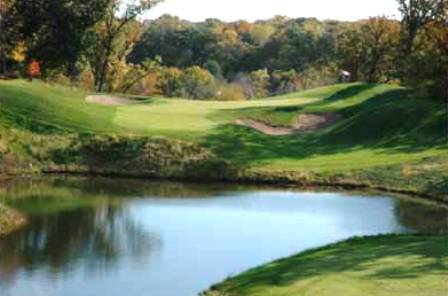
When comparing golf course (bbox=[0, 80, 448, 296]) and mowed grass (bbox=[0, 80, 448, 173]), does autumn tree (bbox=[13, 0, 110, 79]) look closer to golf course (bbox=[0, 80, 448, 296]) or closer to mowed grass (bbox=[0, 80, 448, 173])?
golf course (bbox=[0, 80, 448, 296])

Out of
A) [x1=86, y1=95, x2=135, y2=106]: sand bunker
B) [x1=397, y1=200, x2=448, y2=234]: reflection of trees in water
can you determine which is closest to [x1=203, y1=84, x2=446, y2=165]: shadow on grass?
[x1=86, y1=95, x2=135, y2=106]: sand bunker

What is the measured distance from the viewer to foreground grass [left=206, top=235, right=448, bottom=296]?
22156mm

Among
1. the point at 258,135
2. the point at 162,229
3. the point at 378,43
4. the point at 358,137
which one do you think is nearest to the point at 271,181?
the point at 258,135

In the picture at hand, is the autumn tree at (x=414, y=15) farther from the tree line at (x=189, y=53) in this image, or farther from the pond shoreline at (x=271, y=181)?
the pond shoreline at (x=271, y=181)

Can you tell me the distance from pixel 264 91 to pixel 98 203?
103316mm

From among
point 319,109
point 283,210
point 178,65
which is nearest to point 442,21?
point 319,109

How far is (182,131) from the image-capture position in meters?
57.2

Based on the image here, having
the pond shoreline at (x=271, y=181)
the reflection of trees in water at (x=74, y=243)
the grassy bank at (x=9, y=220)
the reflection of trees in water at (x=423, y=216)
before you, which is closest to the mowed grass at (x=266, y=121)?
the pond shoreline at (x=271, y=181)

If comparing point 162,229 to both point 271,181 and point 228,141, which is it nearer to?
point 271,181

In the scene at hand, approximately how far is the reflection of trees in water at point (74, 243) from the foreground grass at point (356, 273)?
5.22m

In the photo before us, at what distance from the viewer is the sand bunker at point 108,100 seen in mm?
65188

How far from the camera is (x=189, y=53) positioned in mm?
156625

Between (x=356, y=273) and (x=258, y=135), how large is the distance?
119 ft

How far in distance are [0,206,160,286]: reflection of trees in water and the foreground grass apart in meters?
5.22
